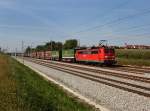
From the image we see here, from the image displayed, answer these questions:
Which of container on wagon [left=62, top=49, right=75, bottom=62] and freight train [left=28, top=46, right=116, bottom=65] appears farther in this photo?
container on wagon [left=62, top=49, right=75, bottom=62]

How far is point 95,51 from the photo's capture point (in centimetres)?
5075

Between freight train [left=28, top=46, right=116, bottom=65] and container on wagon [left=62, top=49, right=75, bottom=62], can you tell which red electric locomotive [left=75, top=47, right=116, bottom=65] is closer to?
freight train [left=28, top=46, right=116, bottom=65]

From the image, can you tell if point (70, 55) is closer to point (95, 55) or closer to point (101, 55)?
point (95, 55)

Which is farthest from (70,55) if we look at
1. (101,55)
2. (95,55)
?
(101,55)

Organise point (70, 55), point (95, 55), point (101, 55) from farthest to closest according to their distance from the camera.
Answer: point (70, 55), point (95, 55), point (101, 55)

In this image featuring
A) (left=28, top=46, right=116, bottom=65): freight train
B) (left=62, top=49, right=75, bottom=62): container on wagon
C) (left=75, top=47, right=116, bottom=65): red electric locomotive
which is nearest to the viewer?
(left=75, top=47, right=116, bottom=65): red electric locomotive

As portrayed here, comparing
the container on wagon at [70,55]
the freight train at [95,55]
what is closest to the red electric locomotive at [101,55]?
the freight train at [95,55]

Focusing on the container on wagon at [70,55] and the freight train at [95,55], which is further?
the container on wagon at [70,55]

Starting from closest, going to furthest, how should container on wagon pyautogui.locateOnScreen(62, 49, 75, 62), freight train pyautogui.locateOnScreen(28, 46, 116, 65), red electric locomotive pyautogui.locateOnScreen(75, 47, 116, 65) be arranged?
red electric locomotive pyautogui.locateOnScreen(75, 47, 116, 65) < freight train pyautogui.locateOnScreen(28, 46, 116, 65) < container on wagon pyautogui.locateOnScreen(62, 49, 75, 62)

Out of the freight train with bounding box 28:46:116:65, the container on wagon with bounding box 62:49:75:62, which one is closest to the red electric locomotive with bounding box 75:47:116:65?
the freight train with bounding box 28:46:116:65

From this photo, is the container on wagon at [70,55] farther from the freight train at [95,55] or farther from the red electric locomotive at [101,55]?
the red electric locomotive at [101,55]

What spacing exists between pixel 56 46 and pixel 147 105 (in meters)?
156

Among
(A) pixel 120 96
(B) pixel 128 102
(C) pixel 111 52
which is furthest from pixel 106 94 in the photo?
(C) pixel 111 52

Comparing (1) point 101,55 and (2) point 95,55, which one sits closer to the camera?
(1) point 101,55
